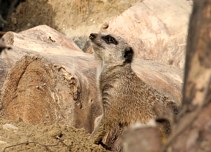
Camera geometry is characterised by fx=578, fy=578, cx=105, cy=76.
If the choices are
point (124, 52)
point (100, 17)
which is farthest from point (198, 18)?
point (100, 17)

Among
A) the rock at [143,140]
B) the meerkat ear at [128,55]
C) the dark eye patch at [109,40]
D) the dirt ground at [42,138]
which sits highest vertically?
the rock at [143,140]

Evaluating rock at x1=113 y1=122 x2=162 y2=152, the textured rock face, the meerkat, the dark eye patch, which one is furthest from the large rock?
rock at x1=113 y1=122 x2=162 y2=152

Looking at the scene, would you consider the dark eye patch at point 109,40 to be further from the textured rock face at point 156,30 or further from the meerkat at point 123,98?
the textured rock face at point 156,30

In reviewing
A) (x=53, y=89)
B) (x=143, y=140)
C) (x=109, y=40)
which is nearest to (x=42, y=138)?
(x=53, y=89)

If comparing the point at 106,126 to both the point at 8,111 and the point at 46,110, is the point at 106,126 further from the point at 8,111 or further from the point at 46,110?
the point at 8,111

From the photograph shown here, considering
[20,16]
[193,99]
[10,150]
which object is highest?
[193,99]

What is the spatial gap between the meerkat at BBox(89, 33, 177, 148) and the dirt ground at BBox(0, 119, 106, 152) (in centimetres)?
22

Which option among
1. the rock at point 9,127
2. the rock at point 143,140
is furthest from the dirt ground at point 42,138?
the rock at point 143,140

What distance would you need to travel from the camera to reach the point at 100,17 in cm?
1172

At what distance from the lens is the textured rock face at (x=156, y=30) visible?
745 cm

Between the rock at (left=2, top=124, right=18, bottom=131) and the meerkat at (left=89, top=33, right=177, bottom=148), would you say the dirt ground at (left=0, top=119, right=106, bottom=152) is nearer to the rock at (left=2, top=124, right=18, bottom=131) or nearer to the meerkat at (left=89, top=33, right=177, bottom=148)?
the rock at (left=2, top=124, right=18, bottom=131)

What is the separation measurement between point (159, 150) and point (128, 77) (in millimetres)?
3461

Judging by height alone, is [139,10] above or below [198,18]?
below

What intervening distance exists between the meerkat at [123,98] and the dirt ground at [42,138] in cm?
22
